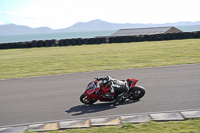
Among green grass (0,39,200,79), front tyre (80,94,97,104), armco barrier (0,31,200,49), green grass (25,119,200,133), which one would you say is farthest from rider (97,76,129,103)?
armco barrier (0,31,200,49)

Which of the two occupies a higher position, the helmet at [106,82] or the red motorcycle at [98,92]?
the helmet at [106,82]

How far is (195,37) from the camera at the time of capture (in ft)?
99.4

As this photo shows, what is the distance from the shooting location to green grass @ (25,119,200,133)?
5.47 metres

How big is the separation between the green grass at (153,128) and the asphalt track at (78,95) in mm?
1121

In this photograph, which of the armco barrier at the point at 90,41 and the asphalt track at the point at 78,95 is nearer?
the asphalt track at the point at 78,95

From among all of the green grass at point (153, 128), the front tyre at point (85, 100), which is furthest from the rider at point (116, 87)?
the green grass at point (153, 128)

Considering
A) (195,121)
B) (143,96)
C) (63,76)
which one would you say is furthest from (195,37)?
(195,121)

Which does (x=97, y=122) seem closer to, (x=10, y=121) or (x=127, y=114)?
(x=127, y=114)

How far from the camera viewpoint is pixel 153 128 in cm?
567

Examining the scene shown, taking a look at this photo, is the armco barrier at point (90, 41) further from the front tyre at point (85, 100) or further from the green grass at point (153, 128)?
the green grass at point (153, 128)

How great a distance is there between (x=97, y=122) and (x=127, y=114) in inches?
38.8

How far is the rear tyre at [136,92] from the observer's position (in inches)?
320

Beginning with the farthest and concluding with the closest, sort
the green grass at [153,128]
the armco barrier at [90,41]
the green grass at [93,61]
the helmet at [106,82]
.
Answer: the armco barrier at [90,41], the green grass at [93,61], the helmet at [106,82], the green grass at [153,128]

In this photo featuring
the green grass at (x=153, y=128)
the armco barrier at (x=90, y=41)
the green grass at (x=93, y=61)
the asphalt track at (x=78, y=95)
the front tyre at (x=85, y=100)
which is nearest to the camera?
the green grass at (x=153, y=128)
